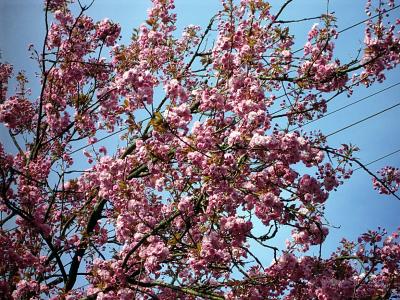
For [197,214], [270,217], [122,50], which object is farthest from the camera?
[122,50]

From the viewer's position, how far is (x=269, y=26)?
20.0ft

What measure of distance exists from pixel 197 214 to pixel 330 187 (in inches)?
72.9

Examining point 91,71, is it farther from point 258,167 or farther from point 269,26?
point 258,167

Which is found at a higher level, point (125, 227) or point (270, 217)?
point (125, 227)

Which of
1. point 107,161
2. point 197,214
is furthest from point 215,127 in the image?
point 107,161

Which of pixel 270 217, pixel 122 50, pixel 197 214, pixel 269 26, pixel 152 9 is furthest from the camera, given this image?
pixel 122 50

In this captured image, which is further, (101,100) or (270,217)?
(101,100)

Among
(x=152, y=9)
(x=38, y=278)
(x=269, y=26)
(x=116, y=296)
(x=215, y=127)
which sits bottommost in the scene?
Result: (x=116, y=296)

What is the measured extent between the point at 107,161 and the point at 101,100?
84.3 inches

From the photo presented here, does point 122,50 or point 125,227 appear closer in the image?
point 125,227

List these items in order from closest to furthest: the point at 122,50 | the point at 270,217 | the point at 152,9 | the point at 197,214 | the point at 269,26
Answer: the point at 270,217 → the point at 197,214 → the point at 269,26 → the point at 152,9 → the point at 122,50

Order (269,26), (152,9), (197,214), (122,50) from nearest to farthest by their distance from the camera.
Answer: (197,214) → (269,26) → (152,9) → (122,50)

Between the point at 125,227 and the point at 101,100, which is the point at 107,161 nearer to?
the point at 125,227

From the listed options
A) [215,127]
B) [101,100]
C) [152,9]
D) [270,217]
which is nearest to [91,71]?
[101,100]
